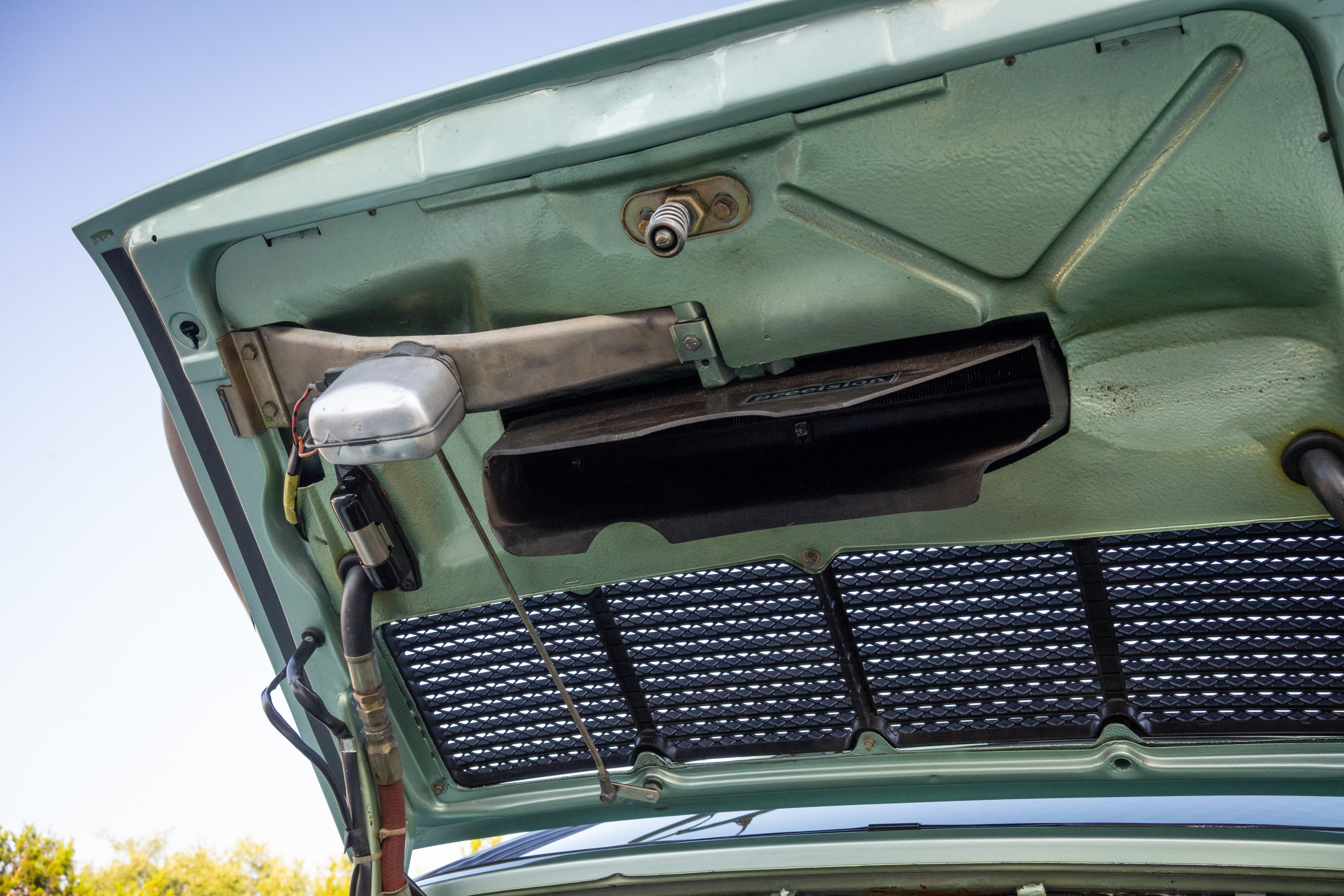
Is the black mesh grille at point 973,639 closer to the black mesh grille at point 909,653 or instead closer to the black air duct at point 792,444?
the black mesh grille at point 909,653

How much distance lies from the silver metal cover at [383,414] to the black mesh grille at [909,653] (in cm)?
50

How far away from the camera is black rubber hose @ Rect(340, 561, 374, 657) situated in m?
1.65

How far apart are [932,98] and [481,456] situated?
0.88 metres

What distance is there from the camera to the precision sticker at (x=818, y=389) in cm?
131

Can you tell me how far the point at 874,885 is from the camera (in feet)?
4.72

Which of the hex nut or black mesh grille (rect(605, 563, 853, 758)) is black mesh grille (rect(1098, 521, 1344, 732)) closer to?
black mesh grille (rect(605, 563, 853, 758))

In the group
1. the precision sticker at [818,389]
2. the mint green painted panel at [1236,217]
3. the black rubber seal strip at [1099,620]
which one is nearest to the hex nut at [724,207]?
the precision sticker at [818,389]

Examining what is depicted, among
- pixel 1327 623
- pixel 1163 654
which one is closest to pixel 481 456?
pixel 1163 654

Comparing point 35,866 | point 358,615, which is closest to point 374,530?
point 358,615

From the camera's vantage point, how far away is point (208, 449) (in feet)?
5.53

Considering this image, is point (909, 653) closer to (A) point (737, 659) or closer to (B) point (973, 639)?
(B) point (973, 639)

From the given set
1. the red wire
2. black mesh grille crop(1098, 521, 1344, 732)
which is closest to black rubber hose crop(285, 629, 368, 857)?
the red wire

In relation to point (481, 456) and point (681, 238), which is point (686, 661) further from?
point (681, 238)

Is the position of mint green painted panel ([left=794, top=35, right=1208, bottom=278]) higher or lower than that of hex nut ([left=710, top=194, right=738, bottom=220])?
higher
